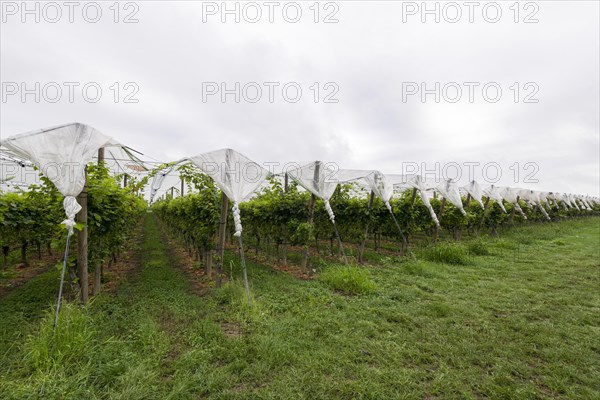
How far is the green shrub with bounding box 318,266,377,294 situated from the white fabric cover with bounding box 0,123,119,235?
13.2 ft

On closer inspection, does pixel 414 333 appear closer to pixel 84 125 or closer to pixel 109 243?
pixel 84 125

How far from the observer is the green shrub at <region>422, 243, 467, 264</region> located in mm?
7359

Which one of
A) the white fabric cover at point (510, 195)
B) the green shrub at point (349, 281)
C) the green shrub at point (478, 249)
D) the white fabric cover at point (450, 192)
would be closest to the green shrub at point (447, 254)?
the green shrub at point (478, 249)

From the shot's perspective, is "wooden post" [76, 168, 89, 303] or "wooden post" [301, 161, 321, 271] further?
"wooden post" [301, 161, 321, 271]

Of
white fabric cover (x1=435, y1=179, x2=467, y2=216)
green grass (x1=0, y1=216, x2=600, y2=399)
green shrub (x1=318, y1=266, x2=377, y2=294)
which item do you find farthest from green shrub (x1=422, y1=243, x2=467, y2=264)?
green shrub (x1=318, y1=266, x2=377, y2=294)

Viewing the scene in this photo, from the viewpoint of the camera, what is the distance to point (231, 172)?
15.1 ft

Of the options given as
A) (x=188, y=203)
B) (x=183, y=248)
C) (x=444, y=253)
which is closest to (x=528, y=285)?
(x=444, y=253)

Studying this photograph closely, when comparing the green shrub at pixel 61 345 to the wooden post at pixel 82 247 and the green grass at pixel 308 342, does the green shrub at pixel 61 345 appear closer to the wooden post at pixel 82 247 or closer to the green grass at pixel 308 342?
the green grass at pixel 308 342

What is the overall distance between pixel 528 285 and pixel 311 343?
492 cm

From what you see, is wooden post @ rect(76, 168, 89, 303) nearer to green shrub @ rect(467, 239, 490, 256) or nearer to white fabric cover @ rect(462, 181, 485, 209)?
green shrub @ rect(467, 239, 490, 256)

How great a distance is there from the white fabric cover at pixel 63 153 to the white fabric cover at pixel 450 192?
377 inches

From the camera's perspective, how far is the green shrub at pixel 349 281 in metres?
4.91

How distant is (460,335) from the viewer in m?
3.38

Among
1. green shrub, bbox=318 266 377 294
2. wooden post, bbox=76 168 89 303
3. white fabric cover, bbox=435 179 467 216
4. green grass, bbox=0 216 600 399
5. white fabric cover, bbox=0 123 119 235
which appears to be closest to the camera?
green grass, bbox=0 216 600 399
